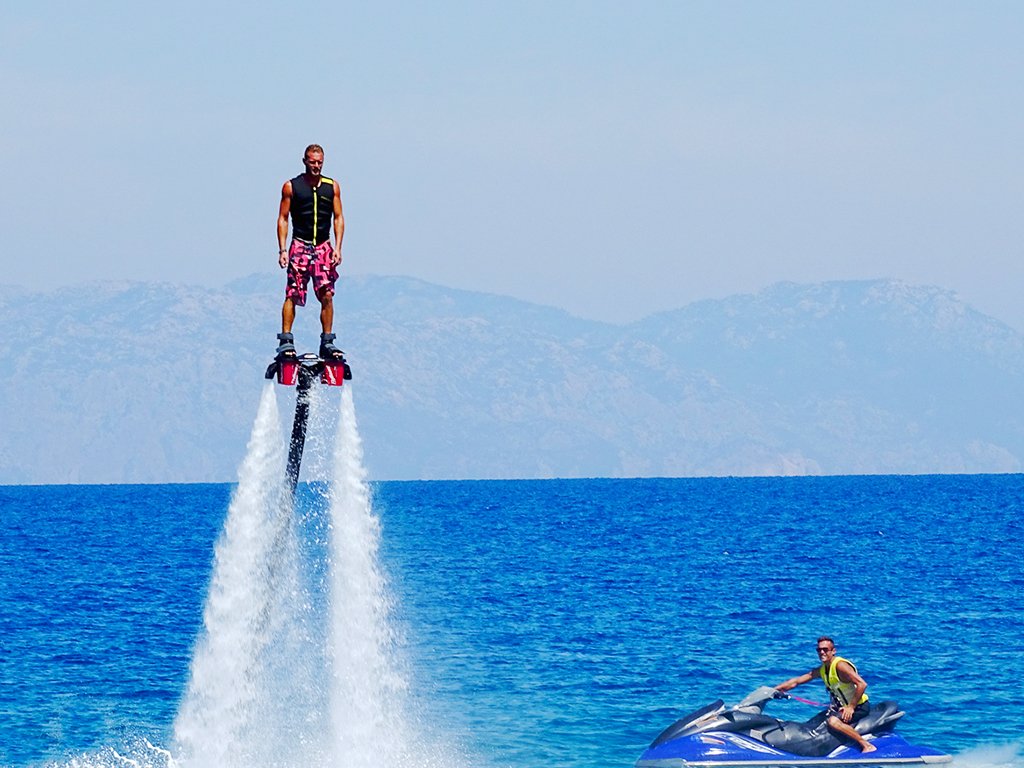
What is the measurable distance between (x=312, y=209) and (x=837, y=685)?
55.2 ft

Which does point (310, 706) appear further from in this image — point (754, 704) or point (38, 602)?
point (38, 602)

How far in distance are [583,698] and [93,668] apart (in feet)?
58.8

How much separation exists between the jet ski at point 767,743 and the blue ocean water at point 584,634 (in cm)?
608

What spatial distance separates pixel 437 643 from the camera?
62.4m

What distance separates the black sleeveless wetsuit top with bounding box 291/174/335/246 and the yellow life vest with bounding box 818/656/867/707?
15.9 m

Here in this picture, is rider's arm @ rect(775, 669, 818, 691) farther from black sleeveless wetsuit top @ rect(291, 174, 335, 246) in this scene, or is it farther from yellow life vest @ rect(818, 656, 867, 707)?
black sleeveless wetsuit top @ rect(291, 174, 335, 246)

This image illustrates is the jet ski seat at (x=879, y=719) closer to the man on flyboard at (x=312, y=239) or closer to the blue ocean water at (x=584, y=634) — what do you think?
the blue ocean water at (x=584, y=634)

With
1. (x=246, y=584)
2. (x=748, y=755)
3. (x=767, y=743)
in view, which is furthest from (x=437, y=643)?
(x=246, y=584)

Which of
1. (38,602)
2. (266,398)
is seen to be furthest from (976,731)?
(38,602)

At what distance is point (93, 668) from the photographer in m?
55.8

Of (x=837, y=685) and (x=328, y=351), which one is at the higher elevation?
(x=328, y=351)

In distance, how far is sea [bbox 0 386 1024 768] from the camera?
90.8 feet

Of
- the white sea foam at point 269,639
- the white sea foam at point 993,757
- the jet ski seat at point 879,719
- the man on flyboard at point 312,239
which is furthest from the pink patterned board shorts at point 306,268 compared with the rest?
the white sea foam at point 993,757

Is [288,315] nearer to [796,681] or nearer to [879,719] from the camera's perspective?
[796,681]
